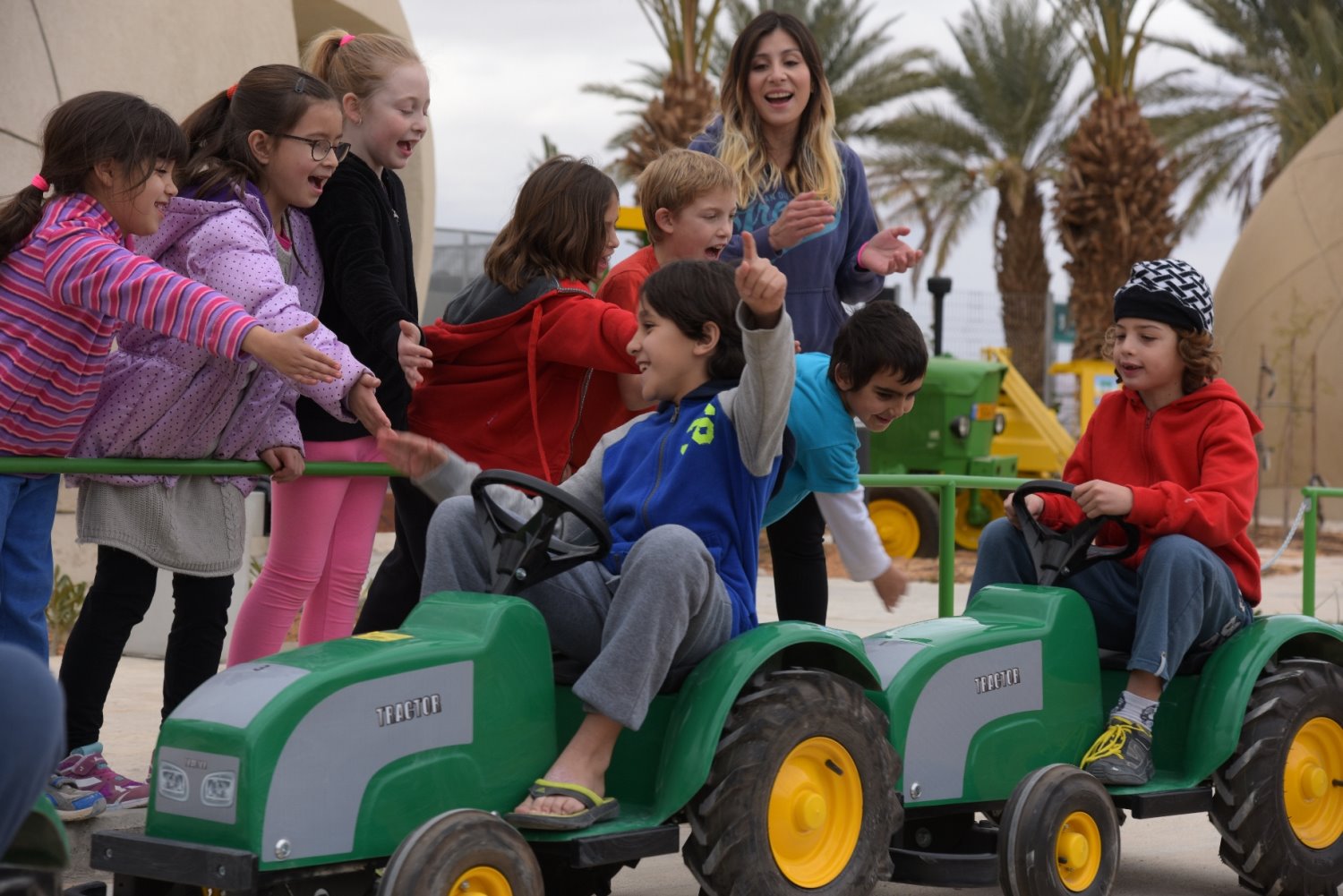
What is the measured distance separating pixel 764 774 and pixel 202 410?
1.59 metres

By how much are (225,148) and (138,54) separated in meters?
6.20

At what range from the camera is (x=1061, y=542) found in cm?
420

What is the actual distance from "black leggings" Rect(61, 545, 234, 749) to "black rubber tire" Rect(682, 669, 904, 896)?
1.31 metres

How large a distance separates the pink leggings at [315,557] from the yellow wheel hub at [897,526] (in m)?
10.3

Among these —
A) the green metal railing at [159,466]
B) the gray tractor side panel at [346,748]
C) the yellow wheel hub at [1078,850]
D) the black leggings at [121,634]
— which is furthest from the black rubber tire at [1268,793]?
the black leggings at [121,634]

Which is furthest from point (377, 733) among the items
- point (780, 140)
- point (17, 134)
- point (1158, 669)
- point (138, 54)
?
point (138, 54)

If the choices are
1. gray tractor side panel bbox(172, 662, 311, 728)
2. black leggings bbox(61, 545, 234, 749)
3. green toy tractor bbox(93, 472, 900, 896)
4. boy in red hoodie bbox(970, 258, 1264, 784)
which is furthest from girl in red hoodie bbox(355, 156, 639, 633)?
gray tractor side panel bbox(172, 662, 311, 728)

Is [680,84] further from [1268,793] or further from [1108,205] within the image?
[1268,793]

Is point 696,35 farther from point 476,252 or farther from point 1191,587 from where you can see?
point 1191,587

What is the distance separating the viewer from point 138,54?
31.7ft

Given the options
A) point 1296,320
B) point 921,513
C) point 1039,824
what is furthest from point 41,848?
point 1296,320

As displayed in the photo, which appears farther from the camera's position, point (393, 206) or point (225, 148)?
point (393, 206)

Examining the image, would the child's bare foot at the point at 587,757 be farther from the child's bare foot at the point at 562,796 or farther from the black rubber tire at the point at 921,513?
the black rubber tire at the point at 921,513

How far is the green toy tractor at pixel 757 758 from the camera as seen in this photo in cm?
288
